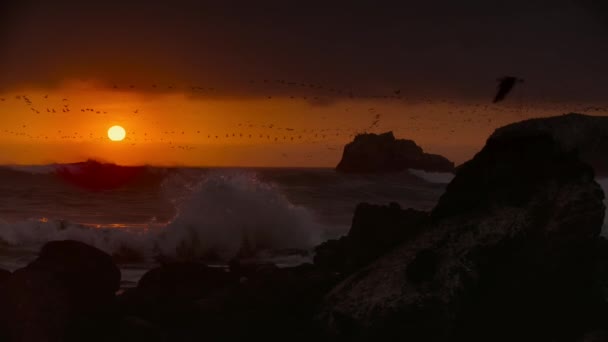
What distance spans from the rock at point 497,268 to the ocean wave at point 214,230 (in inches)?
460

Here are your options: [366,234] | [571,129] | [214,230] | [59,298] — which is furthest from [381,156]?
[59,298]

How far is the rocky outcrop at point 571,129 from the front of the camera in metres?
13.7

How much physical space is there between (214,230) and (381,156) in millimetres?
77593

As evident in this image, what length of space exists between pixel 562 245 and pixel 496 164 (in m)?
1.75

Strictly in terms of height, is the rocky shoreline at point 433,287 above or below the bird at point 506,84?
below

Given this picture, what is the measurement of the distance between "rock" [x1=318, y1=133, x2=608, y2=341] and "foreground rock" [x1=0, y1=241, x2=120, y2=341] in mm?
3287

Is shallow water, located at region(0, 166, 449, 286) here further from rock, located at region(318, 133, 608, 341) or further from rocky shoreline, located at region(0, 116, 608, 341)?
rock, located at region(318, 133, 608, 341)

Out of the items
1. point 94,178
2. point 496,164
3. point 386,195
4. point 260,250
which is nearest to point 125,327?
point 496,164

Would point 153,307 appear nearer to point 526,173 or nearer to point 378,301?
point 378,301

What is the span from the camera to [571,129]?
13797mm

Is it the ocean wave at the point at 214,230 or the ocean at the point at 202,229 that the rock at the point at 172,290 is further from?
the ocean wave at the point at 214,230

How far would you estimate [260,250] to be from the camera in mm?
25219

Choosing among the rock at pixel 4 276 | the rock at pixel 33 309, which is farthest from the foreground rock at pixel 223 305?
the rock at pixel 4 276

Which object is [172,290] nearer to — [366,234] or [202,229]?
[366,234]
